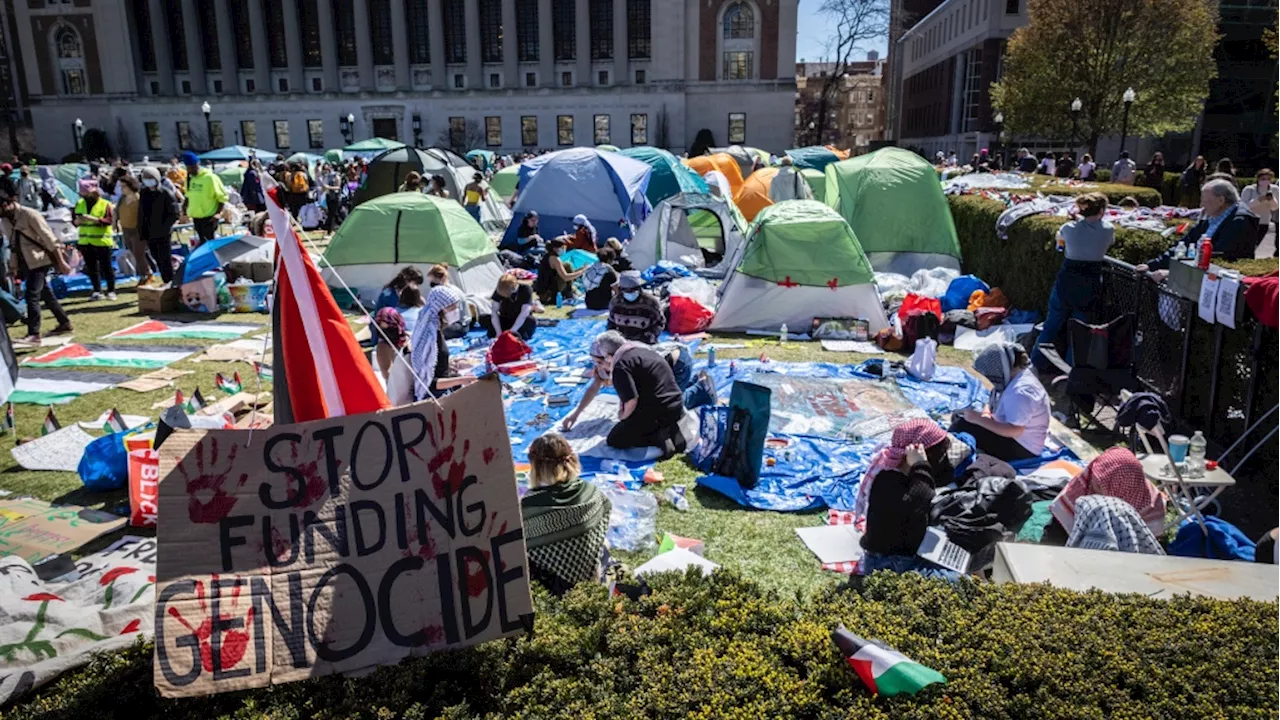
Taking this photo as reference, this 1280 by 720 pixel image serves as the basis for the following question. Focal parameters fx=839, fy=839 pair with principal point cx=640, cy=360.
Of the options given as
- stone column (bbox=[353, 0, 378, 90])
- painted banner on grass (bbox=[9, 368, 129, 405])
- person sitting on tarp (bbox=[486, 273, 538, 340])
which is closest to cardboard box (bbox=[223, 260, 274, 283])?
painted banner on grass (bbox=[9, 368, 129, 405])

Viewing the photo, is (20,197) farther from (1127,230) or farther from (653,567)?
(1127,230)

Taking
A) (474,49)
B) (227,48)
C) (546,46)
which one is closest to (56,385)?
(546,46)

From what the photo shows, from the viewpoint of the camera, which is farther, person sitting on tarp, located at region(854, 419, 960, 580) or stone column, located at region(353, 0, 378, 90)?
stone column, located at region(353, 0, 378, 90)

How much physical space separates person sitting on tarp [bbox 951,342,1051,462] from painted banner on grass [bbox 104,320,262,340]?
8789 millimetres

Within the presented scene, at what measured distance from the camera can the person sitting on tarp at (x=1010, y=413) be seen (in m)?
5.95

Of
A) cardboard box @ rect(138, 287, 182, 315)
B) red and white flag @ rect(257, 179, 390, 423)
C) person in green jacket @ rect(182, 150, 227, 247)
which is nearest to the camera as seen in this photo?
red and white flag @ rect(257, 179, 390, 423)

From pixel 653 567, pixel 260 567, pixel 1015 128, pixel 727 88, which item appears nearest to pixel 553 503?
pixel 653 567

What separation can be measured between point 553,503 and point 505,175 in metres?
21.9

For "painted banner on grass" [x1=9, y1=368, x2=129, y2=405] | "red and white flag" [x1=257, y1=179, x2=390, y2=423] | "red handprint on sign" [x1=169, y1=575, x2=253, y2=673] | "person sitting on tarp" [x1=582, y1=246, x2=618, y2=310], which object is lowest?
"painted banner on grass" [x1=9, y1=368, x2=129, y2=405]

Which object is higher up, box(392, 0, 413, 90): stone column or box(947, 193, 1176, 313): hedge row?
box(392, 0, 413, 90): stone column

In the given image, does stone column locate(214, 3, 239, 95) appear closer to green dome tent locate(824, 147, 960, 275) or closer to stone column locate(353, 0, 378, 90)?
stone column locate(353, 0, 378, 90)

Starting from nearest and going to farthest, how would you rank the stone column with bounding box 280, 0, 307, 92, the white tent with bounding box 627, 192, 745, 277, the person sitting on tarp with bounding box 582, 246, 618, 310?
the person sitting on tarp with bounding box 582, 246, 618, 310 < the white tent with bounding box 627, 192, 745, 277 < the stone column with bounding box 280, 0, 307, 92

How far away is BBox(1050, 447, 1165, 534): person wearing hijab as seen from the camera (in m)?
4.71

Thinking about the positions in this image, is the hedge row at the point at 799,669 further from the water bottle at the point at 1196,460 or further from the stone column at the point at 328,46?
the stone column at the point at 328,46
